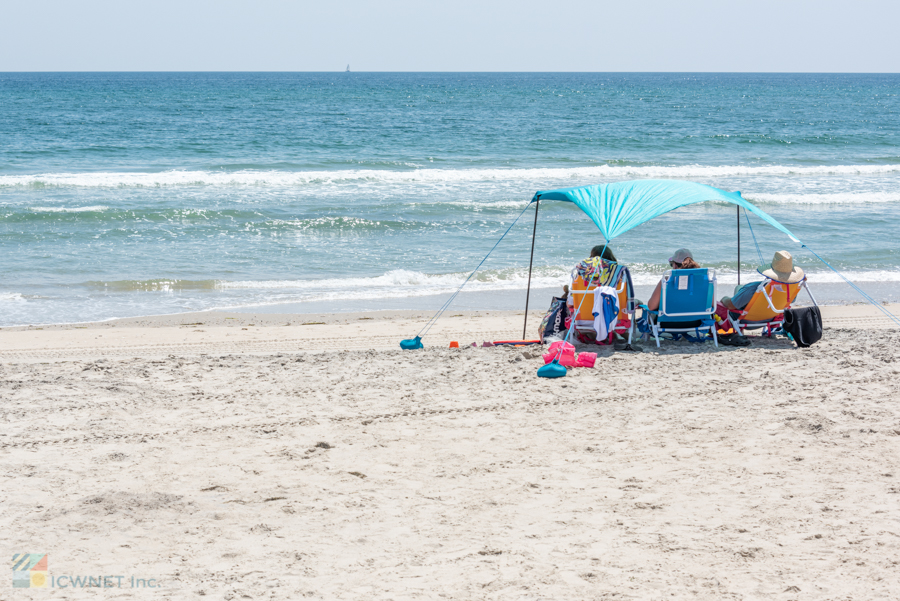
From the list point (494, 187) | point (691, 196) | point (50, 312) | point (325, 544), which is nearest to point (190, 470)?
point (325, 544)

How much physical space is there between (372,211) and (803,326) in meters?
10.5

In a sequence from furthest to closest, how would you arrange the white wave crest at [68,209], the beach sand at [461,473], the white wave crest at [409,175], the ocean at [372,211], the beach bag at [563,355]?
1. the white wave crest at [409,175]
2. the white wave crest at [68,209]
3. the ocean at [372,211]
4. the beach bag at [563,355]
5. the beach sand at [461,473]

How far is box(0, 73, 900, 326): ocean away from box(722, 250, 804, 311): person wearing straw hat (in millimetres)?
3055

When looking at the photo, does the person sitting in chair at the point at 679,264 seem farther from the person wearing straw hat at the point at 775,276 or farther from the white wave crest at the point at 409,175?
the white wave crest at the point at 409,175

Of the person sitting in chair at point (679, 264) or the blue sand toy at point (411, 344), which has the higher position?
the person sitting in chair at point (679, 264)

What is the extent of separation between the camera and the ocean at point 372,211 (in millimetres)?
10656

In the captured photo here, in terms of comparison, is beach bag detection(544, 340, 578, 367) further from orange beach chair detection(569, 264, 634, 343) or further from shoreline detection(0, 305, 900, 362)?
shoreline detection(0, 305, 900, 362)

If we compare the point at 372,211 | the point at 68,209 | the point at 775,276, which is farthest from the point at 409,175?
the point at 775,276

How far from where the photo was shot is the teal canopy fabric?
277 inches

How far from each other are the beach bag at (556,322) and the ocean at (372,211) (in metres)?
2.52

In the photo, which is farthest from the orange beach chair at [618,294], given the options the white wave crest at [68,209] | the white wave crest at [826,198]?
the white wave crest at [826,198]

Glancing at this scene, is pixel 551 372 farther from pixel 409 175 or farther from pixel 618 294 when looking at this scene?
pixel 409 175

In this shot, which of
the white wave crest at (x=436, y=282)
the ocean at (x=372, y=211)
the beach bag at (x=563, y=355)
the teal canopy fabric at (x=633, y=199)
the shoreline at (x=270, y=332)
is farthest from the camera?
the ocean at (x=372, y=211)

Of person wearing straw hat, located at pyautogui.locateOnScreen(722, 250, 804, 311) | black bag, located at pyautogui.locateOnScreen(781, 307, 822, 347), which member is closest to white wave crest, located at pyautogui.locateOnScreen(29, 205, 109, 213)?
person wearing straw hat, located at pyautogui.locateOnScreen(722, 250, 804, 311)
